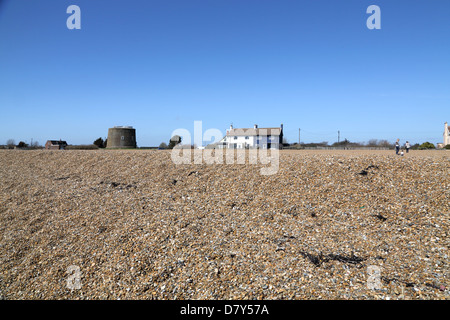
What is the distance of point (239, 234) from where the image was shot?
8.20m

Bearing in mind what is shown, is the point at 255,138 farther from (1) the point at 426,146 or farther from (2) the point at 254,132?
(1) the point at 426,146

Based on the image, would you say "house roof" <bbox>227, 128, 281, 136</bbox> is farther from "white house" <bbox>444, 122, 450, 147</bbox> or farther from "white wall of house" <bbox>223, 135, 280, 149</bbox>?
"white house" <bbox>444, 122, 450, 147</bbox>

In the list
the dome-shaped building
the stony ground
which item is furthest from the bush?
the dome-shaped building

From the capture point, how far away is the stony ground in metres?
6.04

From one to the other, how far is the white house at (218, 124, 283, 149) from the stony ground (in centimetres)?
4381

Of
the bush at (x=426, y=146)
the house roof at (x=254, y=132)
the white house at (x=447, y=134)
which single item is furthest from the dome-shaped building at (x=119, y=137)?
the white house at (x=447, y=134)

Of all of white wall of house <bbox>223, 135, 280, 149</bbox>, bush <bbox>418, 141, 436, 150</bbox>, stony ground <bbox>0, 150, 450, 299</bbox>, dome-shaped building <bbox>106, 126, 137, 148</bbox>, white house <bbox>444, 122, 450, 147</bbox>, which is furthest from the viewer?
white house <bbox>444, 122, 450, 147</bbox>

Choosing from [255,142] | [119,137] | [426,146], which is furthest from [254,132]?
[426,146]

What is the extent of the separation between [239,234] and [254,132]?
2043 inches

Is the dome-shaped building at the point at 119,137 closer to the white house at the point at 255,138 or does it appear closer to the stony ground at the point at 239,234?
the white house at the point at 255,138

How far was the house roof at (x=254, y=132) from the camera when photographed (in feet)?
191
